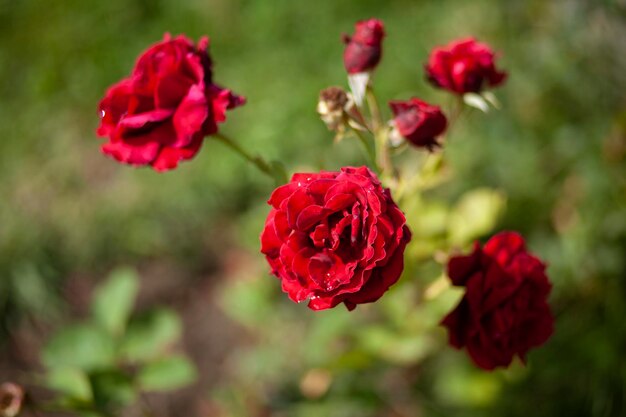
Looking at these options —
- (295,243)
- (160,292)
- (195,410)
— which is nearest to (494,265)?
(295,243)

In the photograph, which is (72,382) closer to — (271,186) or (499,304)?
(499,304)

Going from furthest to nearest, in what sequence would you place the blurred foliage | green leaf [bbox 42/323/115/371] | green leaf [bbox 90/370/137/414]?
green leaf [bbox 42/323/115/371]
the blurred foliage
green leaf [bbox 90/370/137/414]

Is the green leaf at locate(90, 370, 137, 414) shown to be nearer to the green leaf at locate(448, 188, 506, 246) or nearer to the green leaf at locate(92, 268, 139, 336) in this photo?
the green leaf at locate(92, 268, 139, 336)

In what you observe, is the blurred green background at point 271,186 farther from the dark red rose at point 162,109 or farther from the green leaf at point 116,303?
the dark red rose at point 162,109

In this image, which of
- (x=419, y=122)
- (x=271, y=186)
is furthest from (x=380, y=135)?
(x=271, y=186)

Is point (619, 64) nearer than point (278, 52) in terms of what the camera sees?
Yes

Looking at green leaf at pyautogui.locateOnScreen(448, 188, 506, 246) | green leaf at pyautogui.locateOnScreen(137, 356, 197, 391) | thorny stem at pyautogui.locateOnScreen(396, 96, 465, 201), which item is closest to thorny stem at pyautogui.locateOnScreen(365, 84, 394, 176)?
thorny stem at pyautogui.locateOnScreen(396, 96, 465, 201)

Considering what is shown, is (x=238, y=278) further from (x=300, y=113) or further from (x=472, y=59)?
(x=472, y=59)
